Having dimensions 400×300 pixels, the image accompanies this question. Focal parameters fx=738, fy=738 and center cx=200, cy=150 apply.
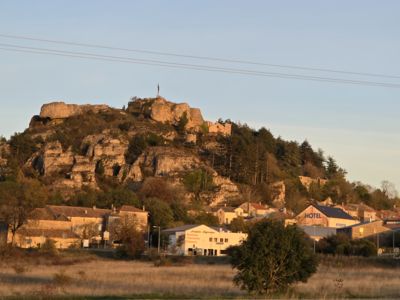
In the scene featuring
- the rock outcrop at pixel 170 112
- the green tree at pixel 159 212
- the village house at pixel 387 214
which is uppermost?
the rock outcrop at pixel 170 112

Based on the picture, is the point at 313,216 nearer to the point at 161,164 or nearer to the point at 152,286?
the point at 161,164

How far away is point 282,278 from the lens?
31750 mm

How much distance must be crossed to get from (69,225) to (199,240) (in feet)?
55.0

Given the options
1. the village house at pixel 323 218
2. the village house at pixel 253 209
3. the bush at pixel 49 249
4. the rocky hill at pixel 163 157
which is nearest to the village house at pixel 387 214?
the rocky hill at pixel 163 157

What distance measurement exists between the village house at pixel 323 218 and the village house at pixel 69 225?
81.1ft

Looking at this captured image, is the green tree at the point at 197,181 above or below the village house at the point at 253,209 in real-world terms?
above

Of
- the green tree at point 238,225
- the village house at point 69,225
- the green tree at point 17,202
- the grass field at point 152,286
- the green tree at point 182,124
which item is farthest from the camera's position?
the green tree at point 182,124

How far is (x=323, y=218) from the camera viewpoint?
106688mm

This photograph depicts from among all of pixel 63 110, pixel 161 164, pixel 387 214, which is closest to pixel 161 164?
pixel 161 164

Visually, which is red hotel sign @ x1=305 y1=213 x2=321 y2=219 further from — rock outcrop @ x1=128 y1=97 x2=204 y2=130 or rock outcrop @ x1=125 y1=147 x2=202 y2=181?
rock outcrop @ x1=128 y1=97 x2=204 y2=130

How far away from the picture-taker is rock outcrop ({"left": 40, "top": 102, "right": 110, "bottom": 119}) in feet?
455

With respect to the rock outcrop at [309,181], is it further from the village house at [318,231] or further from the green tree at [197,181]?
the village house at [318,231]

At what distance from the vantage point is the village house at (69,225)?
82938 millimetres

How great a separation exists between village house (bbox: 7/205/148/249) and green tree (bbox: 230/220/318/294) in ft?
171
